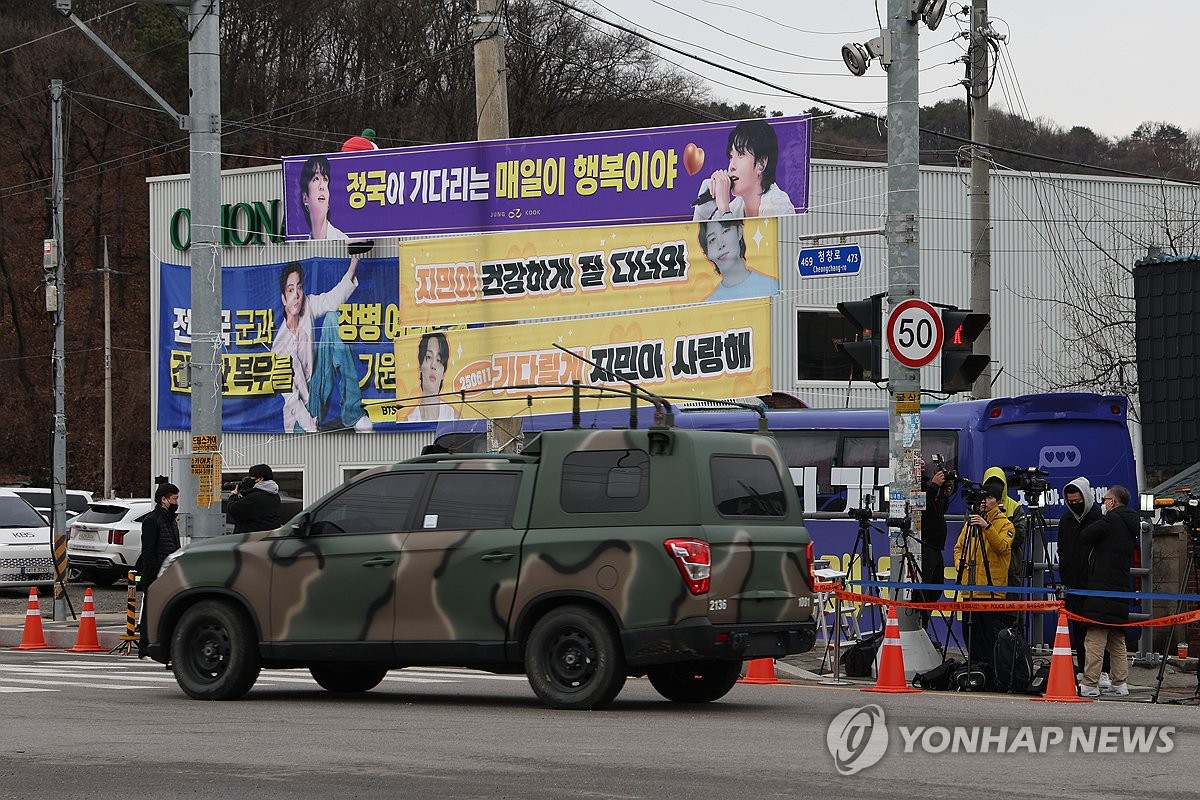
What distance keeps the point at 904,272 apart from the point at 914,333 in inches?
30.3

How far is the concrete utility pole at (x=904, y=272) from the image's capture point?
16.7 m

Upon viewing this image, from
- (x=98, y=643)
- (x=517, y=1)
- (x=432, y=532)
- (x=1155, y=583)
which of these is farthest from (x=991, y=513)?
(x=517, y=1)

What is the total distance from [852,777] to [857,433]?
1321 centimetres

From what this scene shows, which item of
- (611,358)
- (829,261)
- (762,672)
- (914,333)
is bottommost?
(762,672)

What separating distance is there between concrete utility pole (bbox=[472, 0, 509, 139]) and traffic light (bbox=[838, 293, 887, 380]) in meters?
7.36

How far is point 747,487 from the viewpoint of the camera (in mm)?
13250

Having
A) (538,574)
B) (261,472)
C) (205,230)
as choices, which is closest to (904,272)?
(538,574)

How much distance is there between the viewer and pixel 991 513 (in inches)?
649

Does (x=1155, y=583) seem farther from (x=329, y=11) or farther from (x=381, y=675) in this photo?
(x=329, y=11)

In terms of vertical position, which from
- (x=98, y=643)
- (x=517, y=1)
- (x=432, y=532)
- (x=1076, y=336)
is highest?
(x=517, y=1)

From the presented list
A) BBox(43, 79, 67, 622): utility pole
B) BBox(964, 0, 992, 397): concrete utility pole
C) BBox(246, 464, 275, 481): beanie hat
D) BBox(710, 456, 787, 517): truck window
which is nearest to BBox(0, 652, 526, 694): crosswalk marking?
BBox(246, 464, 275, 481): beanie hat

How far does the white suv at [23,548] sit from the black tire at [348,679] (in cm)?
1641

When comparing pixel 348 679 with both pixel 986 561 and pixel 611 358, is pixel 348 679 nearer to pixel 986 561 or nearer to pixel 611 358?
pixel 986 561

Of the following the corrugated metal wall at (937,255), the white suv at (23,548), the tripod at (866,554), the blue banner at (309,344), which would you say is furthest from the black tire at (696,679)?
the corrugated metal wall at (937,255)
